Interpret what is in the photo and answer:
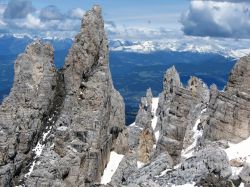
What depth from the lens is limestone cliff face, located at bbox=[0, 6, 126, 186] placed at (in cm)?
7319

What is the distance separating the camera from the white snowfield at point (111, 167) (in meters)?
84.0

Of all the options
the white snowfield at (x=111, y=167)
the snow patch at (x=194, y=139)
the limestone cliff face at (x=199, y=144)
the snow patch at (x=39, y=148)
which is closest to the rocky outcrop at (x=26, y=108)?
→ the snow patch at (x=39, y=148)

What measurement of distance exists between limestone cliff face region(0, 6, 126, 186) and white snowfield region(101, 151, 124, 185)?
161cm

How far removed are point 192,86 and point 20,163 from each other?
4927cm

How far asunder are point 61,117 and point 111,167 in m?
13.5

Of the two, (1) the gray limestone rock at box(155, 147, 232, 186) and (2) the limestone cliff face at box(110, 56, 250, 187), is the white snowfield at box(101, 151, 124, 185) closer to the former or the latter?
(2) the limestone cliff face at box(110, 56, 250, 187)

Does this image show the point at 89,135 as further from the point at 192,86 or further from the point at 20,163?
the point at 192,86

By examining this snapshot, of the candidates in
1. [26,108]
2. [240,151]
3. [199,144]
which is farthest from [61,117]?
[240,151]

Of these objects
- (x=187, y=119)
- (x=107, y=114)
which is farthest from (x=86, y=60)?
(x=187, y=119)

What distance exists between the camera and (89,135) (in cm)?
7881

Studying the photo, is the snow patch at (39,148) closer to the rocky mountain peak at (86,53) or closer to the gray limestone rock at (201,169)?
the rocky mountain peak at (86,53)

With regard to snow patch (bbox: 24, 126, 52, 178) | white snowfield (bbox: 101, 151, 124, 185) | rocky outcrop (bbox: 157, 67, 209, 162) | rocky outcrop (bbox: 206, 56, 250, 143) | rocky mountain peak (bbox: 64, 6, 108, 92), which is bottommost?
white snowfield (bbox: 101, 151, 124, 185)

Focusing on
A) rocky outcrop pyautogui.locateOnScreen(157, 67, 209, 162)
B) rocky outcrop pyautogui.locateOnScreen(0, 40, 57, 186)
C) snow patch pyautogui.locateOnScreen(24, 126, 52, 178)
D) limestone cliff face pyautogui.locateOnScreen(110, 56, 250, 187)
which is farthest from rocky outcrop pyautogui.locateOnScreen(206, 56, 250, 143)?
rocky outcrop pyautogui.locateOnScreen(0, 40, 57, 186)

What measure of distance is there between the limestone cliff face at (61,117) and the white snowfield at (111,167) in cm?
161
